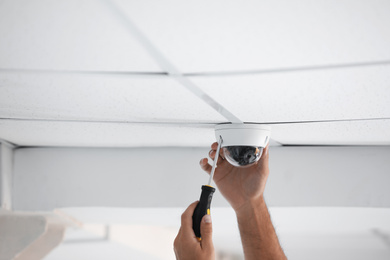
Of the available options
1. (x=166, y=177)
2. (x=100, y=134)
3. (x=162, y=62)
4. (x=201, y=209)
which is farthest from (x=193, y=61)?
(x=166, y=177)

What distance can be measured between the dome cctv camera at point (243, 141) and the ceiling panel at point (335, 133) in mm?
57

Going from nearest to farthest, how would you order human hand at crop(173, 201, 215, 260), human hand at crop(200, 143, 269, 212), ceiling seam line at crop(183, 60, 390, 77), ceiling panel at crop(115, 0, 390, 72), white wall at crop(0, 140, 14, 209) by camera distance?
ceiling panel at crop(115, 0, 390, 72) → ceiling seam line at crop(183, 60, 390, 77) → human hand at crop(173, 201, 215, 260) → human hand at crop(200, 143, 269, 212) → white wall at crop(0, 140, 14, 209)

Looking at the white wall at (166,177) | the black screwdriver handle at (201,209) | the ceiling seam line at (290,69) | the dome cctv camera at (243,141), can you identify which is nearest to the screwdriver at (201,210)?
the black screwdriver handle at (201,209)

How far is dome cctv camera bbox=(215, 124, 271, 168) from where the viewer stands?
3.13 ft

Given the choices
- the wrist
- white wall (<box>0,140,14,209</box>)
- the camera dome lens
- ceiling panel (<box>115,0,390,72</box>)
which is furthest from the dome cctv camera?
white wall (<box>0,140,14,209</box>)

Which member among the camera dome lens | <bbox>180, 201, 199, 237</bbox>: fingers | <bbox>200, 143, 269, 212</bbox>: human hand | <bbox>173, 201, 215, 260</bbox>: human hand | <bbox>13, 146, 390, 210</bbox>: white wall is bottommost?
<bbox>173, 201, 215, 260</bbox>: human hand

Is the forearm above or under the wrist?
under

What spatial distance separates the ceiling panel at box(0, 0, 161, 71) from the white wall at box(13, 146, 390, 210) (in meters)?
0.84

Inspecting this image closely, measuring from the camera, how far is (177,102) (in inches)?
30.9

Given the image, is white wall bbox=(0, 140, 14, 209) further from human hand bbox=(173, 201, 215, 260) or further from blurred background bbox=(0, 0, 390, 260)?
human hand bbox=(173, 201, 215, 260)

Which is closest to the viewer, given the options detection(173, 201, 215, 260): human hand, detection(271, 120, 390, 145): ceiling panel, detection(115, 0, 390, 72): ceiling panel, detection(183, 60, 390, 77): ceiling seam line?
detection(115, 0, 390, 72): ceiling panel

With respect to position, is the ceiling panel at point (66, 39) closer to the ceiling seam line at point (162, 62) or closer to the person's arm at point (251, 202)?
the ceiling seam line at point (162, 62)

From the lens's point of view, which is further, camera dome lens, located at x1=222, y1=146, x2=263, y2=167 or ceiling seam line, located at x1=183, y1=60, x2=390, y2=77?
camera dome lens, located at x1=222, y1=146, x2=263, y2=167

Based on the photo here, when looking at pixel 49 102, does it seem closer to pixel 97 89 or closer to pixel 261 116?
pixel 97 89
